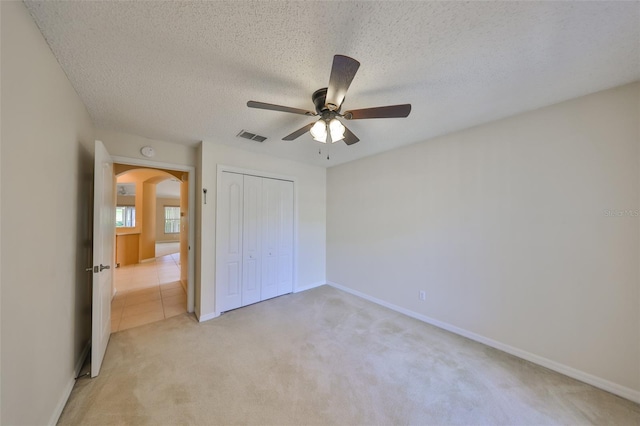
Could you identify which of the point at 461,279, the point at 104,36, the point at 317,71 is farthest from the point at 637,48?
the point at 104,36

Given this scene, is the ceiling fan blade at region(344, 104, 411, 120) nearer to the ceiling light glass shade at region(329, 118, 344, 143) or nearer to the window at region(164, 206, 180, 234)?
the ceiling light glass shade at region(329, 118, 344, 143)

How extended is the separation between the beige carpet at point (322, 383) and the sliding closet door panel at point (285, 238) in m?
1.14

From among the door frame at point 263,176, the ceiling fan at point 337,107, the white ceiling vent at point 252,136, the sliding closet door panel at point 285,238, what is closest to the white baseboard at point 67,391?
the door frame at point 263,176

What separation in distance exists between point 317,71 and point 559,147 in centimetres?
228

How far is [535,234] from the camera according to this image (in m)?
2.08

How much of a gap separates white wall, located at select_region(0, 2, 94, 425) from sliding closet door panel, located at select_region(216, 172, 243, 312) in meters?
1.40

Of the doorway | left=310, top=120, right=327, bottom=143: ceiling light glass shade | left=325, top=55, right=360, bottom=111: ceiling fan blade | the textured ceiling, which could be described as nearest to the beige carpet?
the doorway

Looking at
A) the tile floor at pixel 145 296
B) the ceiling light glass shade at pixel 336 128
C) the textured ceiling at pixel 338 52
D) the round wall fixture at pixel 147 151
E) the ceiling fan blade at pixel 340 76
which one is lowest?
the tile floor at pixel 145 296

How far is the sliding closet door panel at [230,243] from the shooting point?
10.1ft

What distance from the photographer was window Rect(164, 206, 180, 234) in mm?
10867

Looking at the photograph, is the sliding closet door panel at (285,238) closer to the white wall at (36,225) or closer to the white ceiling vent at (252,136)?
the white ceiling vent at (252,136)

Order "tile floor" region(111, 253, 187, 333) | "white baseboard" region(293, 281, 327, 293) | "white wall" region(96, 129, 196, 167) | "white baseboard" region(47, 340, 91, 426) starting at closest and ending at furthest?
"white baseboard" region(47, 340, 91, 426)
"white wall" region(96, 129, 196, 167)
"tile floor" region(111, 253, 187, 333)
"white baseboard" region(293, 281, 327, 293)

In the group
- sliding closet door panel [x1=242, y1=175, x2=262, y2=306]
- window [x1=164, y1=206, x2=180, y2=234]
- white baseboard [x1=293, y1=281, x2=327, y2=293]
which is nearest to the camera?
sliding closet door panel [x1=242, y1=175, x2=262, y2=306]

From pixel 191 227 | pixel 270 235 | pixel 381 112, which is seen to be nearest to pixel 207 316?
pixel 191 227
